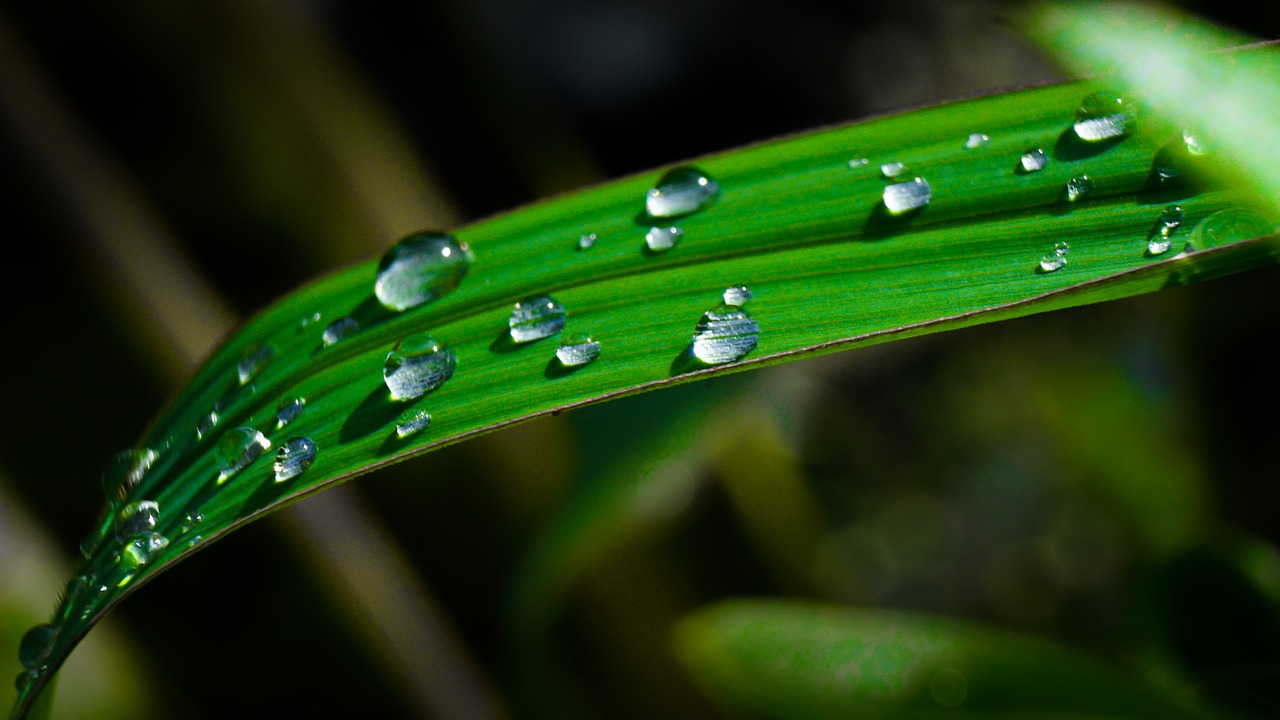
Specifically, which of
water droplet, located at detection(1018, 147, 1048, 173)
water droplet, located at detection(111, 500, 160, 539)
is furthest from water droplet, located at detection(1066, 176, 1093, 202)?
water droplet, located at detection(111, 500, 160, 539)

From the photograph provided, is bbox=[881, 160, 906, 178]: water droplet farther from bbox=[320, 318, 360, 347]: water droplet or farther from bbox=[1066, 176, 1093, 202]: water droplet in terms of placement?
bbox=[320, 318, 360, 347]: water droplet

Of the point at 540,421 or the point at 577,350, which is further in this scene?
the point at 540,421

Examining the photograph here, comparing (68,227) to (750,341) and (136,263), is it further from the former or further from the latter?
(750,341)

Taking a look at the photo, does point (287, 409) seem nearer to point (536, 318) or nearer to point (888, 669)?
point (536, 318)

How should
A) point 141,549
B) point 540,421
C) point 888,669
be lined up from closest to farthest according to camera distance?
point 141,549, point 888,669, point 540,421

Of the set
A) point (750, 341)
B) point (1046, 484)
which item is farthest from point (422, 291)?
point (1046, 484)

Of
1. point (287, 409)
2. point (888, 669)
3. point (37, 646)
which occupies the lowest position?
point (888, 669)

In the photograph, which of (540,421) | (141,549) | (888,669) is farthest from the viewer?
(540,421)

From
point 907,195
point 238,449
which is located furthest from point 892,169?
point 238,449
